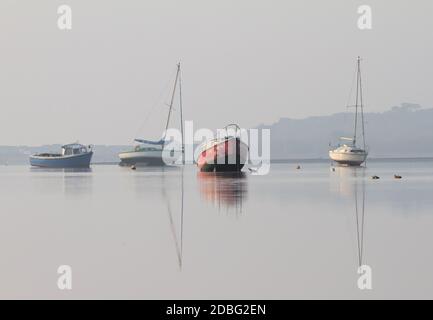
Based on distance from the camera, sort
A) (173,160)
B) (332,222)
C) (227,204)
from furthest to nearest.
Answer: (173,160), (227,204), (332,222)

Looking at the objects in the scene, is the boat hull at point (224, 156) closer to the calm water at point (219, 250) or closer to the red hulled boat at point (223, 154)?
the red hulled boat at point (223, 154)

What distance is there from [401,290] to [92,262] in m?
9.51

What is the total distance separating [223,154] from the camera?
11762cm

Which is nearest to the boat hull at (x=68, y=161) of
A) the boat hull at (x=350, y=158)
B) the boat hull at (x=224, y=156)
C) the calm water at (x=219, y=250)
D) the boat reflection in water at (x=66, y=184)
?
the boat hull at (x=350, y=158)

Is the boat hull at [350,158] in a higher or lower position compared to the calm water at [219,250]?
lower

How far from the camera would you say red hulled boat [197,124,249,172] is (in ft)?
377

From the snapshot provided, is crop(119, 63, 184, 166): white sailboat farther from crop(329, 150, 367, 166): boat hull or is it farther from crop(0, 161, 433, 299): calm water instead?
crop(0, 161, 433, 299): calm water

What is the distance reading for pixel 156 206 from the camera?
5147cm

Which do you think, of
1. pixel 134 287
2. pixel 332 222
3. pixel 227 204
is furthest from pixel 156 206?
pixel 134 287

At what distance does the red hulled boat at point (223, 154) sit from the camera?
377ft

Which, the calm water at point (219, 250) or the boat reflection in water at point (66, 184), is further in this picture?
the boat reflection in water at point (66, 184)

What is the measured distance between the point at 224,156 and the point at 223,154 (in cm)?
30
